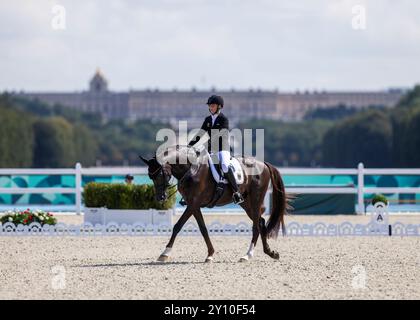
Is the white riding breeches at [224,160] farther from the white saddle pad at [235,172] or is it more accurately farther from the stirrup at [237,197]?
the stirrup at [237,197]

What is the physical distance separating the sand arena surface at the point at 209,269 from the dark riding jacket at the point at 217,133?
4.98 ft

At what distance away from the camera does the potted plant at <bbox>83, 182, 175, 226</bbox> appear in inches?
829

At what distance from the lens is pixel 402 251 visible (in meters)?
16.9

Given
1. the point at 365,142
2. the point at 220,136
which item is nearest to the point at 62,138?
the point at 365,142

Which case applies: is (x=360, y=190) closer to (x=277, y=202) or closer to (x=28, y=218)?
(x=28, y=218)

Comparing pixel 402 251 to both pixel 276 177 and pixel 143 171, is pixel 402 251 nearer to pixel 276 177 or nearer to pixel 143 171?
pixel 276 177

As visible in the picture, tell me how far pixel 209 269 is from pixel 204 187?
132 centimetres

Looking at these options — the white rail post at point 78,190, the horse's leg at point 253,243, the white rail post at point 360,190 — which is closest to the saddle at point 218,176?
the horse's leg at point 253,243

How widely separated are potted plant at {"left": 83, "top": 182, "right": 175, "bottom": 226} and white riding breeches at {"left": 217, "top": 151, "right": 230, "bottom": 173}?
19.4 feet

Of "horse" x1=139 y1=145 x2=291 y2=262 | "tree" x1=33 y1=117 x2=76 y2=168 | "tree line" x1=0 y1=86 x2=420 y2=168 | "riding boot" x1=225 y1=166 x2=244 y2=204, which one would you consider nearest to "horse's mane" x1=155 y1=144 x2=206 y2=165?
"horse" x1=139 y1=145 x2=291 y2=262

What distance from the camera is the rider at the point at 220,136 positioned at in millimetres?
14852

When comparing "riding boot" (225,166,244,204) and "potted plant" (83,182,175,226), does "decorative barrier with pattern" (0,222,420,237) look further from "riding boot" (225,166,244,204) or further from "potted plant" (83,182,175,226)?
"riding boot" (225,166,244,204)

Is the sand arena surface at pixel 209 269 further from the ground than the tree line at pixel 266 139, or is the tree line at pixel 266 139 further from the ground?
the tree line at pixel 266 139

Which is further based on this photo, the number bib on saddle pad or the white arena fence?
the white arena fence
